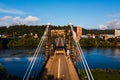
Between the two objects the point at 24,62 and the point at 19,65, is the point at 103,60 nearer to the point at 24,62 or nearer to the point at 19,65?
the point at 24,62

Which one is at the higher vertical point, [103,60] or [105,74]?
[105,74]

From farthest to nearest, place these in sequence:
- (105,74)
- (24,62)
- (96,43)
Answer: (96,43) → (24,62) → (105,74)

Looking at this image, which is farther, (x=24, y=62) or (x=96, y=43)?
(x=96, y=43)

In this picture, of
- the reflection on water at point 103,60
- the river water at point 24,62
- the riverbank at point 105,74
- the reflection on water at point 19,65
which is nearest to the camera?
the riverbank at point 105,74

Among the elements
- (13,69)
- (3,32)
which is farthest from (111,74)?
(3,32)

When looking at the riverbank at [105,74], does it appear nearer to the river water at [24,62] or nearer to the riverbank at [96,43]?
the river water at [24,62]

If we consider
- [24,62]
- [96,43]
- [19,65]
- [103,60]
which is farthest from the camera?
[96,43]

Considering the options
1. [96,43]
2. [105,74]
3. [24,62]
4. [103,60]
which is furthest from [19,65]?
[96,43]

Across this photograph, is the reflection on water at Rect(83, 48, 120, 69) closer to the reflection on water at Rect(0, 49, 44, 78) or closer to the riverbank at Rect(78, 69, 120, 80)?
the riverbank at Rect(78, 69, 120, 80)

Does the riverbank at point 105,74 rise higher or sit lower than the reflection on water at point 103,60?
higher

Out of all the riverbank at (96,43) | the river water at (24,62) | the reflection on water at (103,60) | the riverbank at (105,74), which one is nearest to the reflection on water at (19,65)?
the river water at (24,62)

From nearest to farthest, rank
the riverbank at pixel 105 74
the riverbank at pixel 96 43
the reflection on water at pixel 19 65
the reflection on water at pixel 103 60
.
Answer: the riverbank at pixel 105 74 → the reflection on water at pixel 19 65 → the reflection on water at pixel 103 60 → the riverbank at pixel 96 43
